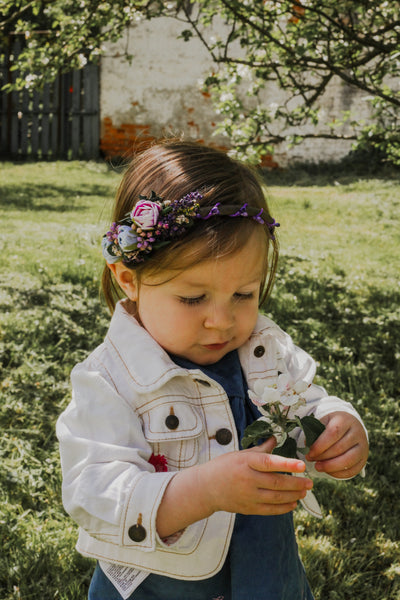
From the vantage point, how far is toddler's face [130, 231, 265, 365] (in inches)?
57.2

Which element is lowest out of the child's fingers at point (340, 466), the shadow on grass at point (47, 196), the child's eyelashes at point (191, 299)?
the shadow on grass at point (47, 196)

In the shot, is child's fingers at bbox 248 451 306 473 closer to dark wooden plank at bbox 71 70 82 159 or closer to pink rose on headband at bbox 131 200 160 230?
pink rose on headband at bbox 131 200 160 230

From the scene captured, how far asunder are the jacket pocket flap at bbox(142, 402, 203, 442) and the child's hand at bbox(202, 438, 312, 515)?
183 mm

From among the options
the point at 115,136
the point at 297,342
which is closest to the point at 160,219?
the point at 297,342

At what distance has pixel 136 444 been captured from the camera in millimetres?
1384

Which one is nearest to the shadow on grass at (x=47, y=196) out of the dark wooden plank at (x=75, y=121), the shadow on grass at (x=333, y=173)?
the shadow on grass at (x=333, y=173)

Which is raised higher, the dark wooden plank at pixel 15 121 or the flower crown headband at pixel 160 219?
the flower crown headband at pixel 160 219

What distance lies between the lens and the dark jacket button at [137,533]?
1.27 meters

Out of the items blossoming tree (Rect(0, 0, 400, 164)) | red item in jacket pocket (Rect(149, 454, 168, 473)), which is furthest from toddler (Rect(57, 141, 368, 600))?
blossoming tree (Rect(0, 0, 400, 164))

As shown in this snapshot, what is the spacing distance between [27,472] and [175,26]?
10688 millimetres

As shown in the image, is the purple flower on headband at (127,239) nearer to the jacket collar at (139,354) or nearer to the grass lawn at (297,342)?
the jacket collar at (139,354)

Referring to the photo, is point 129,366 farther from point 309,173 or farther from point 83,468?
point 309,173

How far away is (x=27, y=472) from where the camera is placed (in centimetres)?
249

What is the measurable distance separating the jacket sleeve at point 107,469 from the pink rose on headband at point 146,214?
0.35 m
